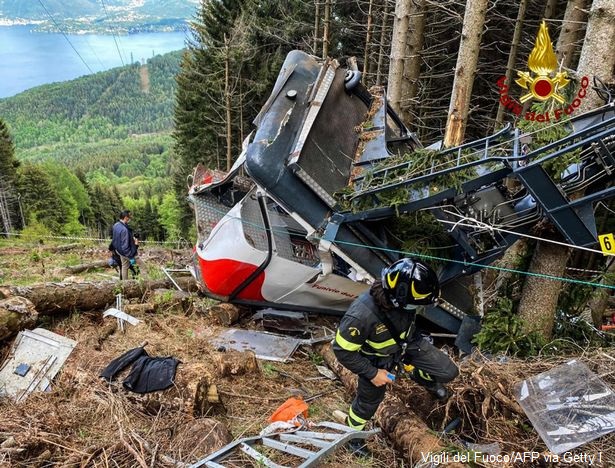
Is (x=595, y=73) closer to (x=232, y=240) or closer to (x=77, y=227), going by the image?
(x=232, y=240)

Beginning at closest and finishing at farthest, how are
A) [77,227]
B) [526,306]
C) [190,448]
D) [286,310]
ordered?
1. [190,448]
2. [526,306]
3. [286,310]
4. [77,227]

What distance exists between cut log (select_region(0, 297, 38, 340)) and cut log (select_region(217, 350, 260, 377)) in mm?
2089

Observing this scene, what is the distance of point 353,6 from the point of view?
54.7 ft

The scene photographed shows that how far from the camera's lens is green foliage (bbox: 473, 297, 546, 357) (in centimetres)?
376

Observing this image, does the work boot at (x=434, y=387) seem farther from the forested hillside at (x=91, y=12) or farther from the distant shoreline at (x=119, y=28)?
the forested hillside at (x=91, y=12)

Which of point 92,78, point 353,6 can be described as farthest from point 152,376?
point 92,78

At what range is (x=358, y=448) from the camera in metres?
2.97

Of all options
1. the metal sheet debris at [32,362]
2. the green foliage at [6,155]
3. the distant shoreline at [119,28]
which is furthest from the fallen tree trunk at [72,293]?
the green foliage at [6,155]

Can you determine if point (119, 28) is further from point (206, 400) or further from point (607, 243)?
point (607, 243)

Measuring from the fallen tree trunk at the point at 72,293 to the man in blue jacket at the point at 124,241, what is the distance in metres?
Result: 1.12

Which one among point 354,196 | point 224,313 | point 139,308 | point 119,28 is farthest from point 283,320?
point 119,28

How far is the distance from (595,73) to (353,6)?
15.1 meters

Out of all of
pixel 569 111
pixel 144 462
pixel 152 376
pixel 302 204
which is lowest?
pixel 152 376

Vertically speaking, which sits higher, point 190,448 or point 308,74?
point 308,74
